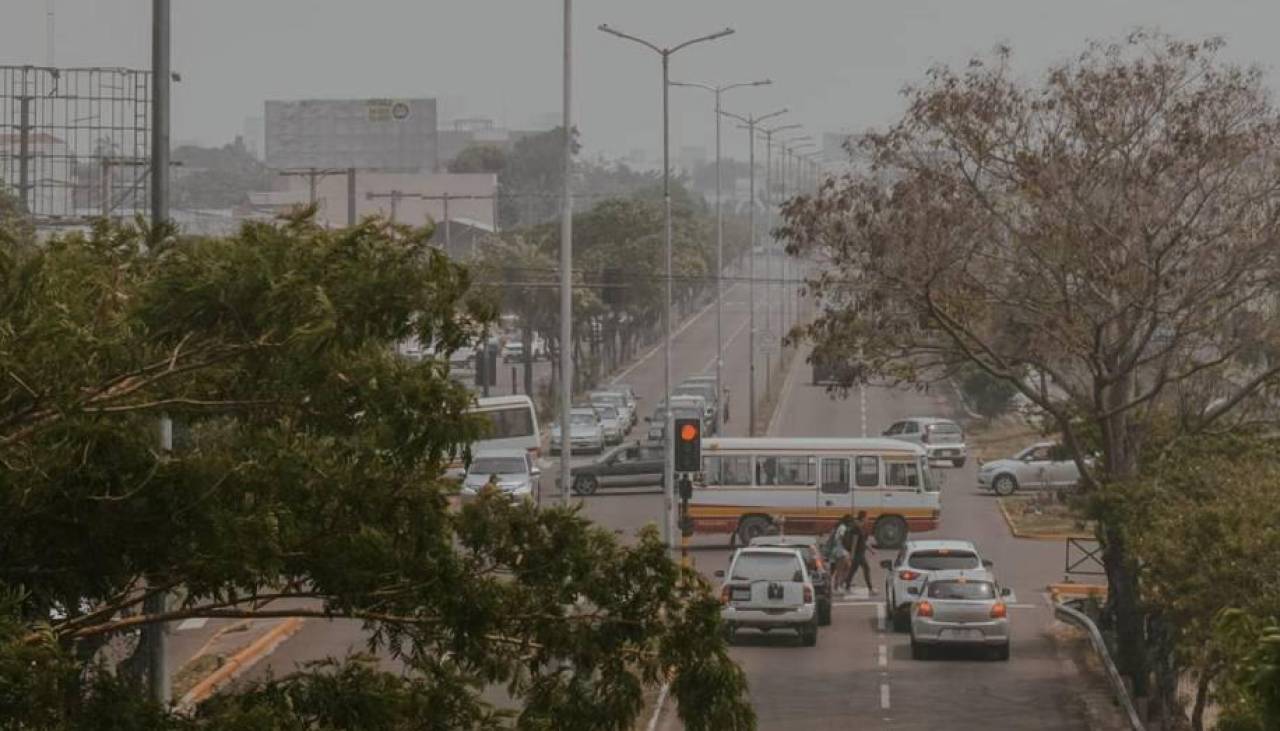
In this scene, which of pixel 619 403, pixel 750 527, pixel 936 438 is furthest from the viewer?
pixel 619 403

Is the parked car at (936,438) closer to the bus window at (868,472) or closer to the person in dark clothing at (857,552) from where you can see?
the bus window at (868,472)

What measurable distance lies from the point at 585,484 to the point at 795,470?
391 inches

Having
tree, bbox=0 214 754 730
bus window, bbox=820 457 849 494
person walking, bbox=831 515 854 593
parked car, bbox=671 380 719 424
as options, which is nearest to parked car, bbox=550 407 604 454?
parked car, bbox=671 380 719 424

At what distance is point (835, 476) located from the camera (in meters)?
48.1

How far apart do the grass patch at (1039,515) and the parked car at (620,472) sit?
28.4ft

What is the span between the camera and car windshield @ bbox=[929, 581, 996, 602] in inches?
1288

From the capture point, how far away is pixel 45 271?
12.2 metres

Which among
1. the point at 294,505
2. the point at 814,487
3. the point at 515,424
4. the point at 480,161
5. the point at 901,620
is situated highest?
the point at 480,161

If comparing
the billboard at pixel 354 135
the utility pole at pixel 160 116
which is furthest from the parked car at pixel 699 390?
the utility pole at pixel 160 116

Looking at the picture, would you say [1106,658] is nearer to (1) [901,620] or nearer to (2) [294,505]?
(1) [901,620]

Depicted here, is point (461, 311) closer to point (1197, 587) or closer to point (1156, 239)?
point (1197, 587)

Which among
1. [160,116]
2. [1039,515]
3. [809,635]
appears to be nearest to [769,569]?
[809,635]

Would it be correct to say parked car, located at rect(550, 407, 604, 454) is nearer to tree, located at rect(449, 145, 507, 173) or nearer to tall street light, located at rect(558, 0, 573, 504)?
tall street light, located at rect(558, 0, 573, 504)

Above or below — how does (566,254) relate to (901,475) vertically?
above
